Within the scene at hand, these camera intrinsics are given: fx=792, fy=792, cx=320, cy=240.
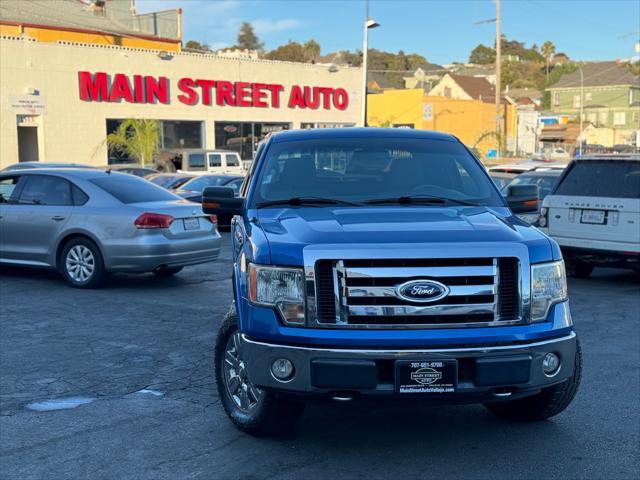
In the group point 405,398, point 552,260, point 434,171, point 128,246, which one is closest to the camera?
point 405,398

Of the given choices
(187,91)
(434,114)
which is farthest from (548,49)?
(187,91)

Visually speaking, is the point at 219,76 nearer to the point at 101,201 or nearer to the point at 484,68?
the point at 101,201

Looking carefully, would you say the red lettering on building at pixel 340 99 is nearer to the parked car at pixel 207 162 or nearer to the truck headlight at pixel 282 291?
the parked car at pixel 207 162

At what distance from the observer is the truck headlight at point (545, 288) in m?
4.34

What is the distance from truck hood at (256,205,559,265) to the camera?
14.0 feet

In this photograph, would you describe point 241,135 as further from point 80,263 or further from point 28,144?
point 80,263

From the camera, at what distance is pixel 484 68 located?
14162cm

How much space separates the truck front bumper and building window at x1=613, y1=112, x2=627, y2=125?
3595 inches

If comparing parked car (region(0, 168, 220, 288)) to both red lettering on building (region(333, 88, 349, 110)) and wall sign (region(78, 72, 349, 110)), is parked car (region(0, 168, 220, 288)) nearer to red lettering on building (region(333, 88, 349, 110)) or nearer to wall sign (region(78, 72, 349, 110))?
wall sign (region(78, 72, 349, 110))

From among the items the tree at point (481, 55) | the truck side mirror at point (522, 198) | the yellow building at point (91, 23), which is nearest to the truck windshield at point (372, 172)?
the truck side mirror at point (522, 198)

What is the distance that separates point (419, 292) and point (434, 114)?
56.2 metres

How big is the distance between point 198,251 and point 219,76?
29431 mm

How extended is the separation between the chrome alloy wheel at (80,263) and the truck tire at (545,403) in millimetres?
6547

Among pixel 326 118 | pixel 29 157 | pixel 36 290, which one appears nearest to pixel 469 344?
pixel 36 290
